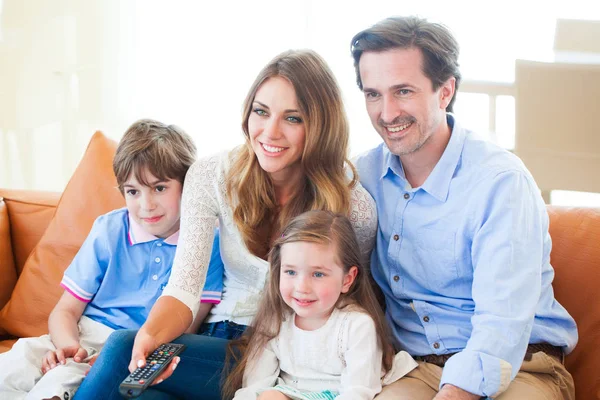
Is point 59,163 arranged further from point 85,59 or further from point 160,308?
point 160,308

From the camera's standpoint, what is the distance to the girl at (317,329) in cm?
172

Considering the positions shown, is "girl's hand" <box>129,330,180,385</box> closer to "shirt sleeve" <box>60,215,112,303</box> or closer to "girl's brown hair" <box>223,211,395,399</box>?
"girl's brown hair" <box>223,211,395,399</box>

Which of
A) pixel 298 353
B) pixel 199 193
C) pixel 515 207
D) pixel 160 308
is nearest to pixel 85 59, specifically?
pixel 199 193

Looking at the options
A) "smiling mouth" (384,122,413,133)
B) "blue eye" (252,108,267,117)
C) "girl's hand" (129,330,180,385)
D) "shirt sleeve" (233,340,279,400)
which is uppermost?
"blue eye" (252,108,267,117)

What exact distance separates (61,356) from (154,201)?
1.58ft

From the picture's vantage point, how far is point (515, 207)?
1704 mm

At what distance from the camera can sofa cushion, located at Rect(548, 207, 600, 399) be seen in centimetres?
194

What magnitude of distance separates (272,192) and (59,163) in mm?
1737

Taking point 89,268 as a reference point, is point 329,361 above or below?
below

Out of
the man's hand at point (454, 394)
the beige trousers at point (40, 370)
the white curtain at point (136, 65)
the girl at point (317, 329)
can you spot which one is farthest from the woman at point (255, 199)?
the white curtain at point (136, 65)

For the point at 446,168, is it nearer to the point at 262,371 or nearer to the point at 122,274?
the point at 262,371

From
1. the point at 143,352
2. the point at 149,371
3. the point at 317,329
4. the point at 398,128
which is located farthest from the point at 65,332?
the point at 398,128

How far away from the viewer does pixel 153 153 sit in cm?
206

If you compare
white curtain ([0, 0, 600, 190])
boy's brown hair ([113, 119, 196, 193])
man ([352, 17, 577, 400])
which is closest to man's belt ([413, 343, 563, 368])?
man ([352, 17, 577, 400])
